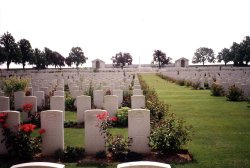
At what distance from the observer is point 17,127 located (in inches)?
298

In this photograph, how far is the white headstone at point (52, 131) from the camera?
7.52 m

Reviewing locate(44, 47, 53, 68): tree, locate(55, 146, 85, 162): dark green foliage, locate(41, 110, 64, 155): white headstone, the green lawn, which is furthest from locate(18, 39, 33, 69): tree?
locate(55, 146, 85, 162): dark green foliage

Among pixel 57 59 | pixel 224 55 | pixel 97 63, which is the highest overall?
pixel 224 55

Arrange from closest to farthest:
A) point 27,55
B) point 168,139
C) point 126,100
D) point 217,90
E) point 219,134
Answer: point 168,139
point 219,134
point 126,100
point 217,90
point 27,55

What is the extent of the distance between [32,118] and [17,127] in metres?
3.66

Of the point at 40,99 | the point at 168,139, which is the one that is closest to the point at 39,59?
the point at 40,99

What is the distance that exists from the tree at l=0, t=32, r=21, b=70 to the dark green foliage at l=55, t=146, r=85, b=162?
67.7m

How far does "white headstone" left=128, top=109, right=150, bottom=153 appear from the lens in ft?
24.8

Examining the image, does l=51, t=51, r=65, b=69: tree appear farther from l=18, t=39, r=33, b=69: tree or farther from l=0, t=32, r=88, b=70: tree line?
l=18, t=39, r=33, b=69: tree

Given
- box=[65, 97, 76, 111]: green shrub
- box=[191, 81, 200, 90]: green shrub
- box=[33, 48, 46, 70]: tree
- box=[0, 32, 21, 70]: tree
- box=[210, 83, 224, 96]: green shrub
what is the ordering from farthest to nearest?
box=[33, 48, 46, 70]: tree, box=[0, 32, 21, 70]: tree, box=[191, 81, 200, 90]: green shrub, box=[210, 83, 224, 96]: green shrub, box=[65, 97, 76, 111]: green shrub

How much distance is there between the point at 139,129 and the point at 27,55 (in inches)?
2986

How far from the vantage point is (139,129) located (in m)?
7.59

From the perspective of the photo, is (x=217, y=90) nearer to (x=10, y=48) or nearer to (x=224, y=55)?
(x=10, y=48)

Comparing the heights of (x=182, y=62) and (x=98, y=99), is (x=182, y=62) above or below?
above
